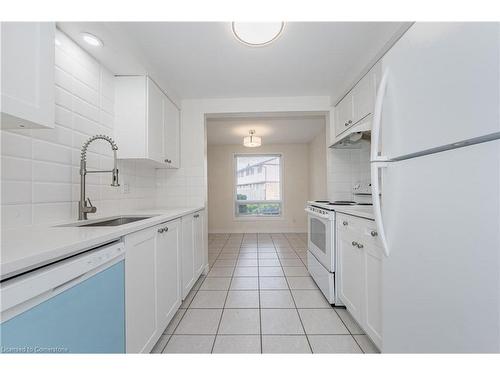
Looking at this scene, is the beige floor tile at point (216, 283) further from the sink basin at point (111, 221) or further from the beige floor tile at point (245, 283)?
the sink basin at point (111, 221)

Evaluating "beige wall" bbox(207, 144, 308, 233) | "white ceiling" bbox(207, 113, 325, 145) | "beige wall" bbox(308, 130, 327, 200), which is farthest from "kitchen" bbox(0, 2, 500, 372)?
"beige wall" bbox(207, 144, 308, 233)

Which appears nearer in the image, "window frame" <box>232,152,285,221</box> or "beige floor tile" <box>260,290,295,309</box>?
"beige floor tile" <box>260,290,295,309</box>

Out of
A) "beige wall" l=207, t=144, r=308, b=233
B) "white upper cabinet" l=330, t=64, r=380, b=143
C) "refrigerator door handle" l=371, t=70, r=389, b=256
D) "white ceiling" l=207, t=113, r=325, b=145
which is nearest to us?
"refrigerator door handle" l=371, t=70, r=389, b=256

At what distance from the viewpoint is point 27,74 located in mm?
814

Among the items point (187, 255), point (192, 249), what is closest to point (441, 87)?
point (187, 255)

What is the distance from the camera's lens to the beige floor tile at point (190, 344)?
1.36 m

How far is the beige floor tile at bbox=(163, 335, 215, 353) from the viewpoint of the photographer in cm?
136

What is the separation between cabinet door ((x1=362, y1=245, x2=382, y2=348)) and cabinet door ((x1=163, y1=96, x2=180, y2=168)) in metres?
2.08

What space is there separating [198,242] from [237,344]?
119cm

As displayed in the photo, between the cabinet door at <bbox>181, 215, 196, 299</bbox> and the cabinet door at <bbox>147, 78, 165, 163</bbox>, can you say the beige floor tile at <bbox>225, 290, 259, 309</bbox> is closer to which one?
the cabinet door at <bbox>181, 215, 196, 299</bbox>

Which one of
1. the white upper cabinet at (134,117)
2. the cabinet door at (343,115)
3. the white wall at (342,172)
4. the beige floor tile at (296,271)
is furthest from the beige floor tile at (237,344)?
the cabinet door at (343,115)

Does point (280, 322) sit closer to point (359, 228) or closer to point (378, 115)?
point (359, 228)
